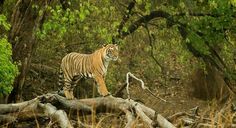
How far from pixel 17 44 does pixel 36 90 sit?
2.43 metres

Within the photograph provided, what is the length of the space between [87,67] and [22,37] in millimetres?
1445

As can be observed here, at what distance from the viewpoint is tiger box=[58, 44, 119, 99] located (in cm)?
1095

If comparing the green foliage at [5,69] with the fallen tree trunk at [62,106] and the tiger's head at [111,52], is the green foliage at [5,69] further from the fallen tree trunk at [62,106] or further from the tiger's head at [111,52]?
the tiger's head at [111,52]

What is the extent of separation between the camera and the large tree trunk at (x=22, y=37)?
11539mm

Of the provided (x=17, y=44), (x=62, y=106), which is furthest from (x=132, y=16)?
(x=62, y=106)

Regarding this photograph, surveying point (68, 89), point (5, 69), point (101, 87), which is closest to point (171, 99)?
point (68, 89)

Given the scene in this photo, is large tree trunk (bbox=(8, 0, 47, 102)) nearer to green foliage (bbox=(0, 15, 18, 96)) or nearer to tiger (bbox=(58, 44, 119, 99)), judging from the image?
tiger (bbox=(58, 44, 119, 99))

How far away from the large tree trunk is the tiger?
28.6 inches

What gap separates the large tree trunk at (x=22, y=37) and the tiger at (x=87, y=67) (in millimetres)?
727

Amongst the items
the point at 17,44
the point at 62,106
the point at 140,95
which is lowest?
the point at 140,95

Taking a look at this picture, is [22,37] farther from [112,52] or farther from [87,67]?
[112,52]

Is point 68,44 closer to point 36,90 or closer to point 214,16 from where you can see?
point 36,90

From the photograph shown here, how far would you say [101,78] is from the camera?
10828 mm

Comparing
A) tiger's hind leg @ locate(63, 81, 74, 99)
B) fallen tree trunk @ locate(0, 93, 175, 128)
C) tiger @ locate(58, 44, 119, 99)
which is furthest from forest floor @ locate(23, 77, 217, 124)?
fallen tree trunk @ locate(0, 93, 175, 128)
